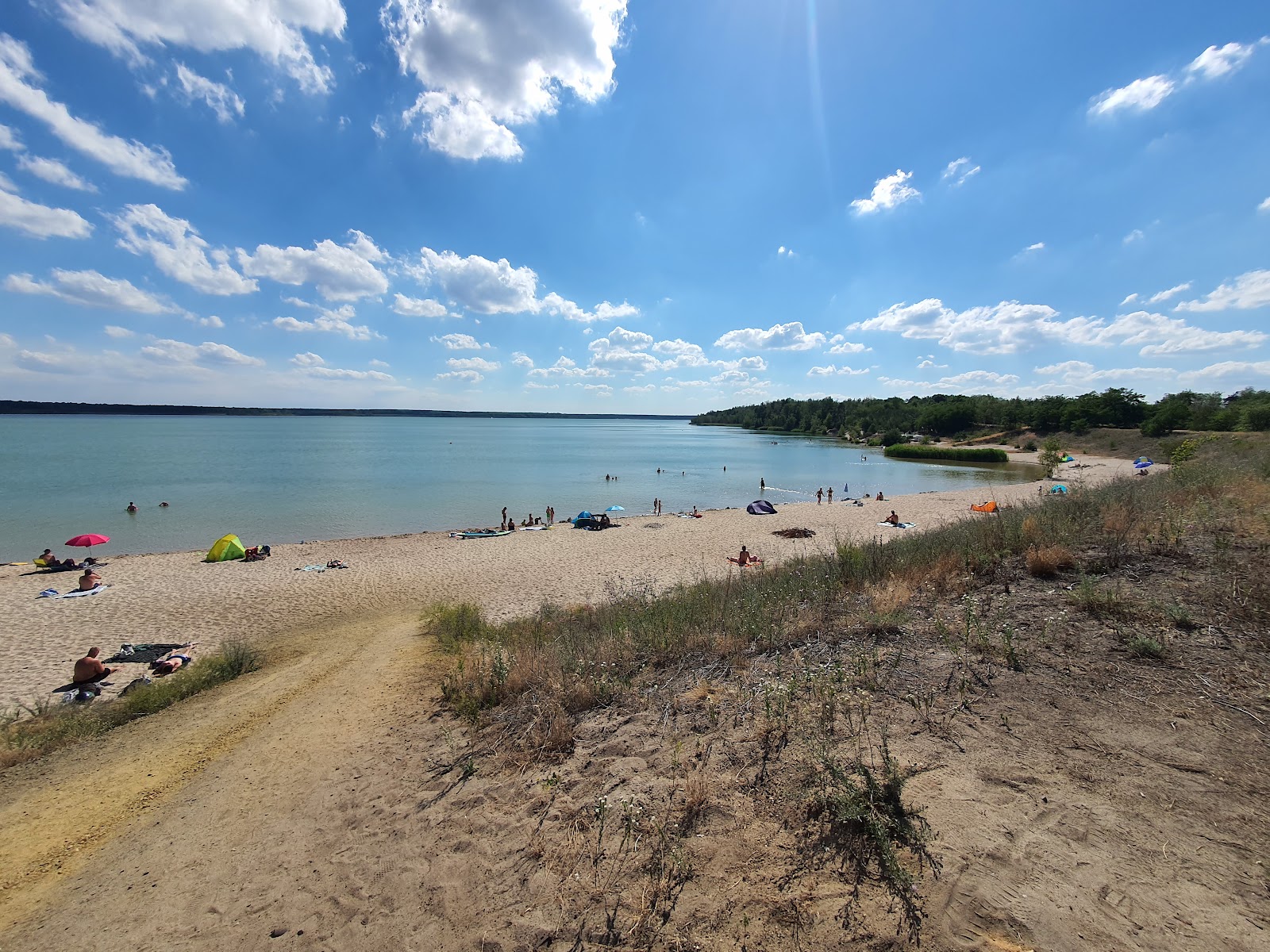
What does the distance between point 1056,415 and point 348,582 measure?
102 metres

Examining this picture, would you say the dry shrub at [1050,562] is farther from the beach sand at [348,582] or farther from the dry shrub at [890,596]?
the beach sand at [348,582]

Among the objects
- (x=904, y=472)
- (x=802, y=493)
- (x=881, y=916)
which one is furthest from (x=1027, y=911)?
(x=904, y=472)

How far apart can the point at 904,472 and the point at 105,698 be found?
63.7 meters

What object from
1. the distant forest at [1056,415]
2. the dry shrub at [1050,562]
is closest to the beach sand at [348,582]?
the dry shrub at [1050,562]

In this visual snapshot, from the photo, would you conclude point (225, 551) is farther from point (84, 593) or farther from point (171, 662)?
point (171, 662)

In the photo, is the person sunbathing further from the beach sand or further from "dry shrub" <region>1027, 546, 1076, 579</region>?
"dry shrub" <region>1027, 546, 1076, 579</region>

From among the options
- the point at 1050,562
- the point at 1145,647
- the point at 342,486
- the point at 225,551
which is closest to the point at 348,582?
the point at 225,551

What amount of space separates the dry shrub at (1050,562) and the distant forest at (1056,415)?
2575 inches

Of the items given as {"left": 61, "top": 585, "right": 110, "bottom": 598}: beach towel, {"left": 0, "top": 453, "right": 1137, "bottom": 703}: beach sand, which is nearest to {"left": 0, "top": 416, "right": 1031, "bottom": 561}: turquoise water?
{"left": 0, "top": 453, "right": 1137, "bottom": 703}: beach sand

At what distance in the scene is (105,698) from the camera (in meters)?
9.12

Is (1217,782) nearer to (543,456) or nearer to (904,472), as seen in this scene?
(904,472)

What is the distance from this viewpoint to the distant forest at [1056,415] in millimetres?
61375

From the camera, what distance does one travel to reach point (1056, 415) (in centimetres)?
8250

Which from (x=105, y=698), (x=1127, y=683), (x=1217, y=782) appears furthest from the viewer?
(x=105, y=698)
